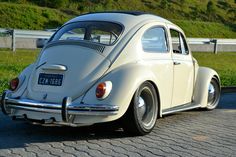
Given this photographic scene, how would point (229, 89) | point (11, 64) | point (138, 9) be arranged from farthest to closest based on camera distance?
point (138, 9), point (11, 64), point (229, 89)

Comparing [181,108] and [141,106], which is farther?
[181,108]

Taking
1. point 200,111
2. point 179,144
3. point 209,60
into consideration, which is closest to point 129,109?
point 179,144

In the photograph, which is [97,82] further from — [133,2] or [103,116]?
[133,2]

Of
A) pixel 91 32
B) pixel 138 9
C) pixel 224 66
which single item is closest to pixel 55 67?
pixel 91 32

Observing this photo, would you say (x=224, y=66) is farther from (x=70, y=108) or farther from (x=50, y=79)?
(x=70, y=108)

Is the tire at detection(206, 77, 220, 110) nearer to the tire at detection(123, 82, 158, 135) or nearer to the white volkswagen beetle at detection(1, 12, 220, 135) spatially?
the white volkswagen beetle at detection(1, 12, 220, 135)

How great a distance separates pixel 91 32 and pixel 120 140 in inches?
70.9

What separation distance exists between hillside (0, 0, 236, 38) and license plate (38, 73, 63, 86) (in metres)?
20.4

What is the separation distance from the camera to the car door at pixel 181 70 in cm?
790

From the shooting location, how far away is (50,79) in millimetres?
6734

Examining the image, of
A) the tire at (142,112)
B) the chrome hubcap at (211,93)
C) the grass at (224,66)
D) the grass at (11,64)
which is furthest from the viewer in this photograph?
the grass at (224,66)

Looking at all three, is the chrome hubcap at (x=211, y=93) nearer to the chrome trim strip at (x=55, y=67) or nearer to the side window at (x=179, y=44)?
the side window at (x=179, y=44)

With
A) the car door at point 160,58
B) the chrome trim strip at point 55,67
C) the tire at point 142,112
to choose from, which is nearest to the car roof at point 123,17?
the car door at point 160,58

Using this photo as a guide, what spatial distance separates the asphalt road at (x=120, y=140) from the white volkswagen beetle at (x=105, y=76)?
0.26m
